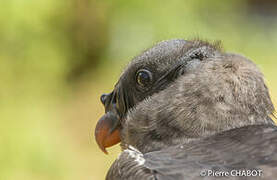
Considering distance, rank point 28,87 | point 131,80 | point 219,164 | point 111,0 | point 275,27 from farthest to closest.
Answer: point 275,27, point 111,0, point 28,87, point 131,80, point 219,164

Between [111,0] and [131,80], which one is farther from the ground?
[111,0]

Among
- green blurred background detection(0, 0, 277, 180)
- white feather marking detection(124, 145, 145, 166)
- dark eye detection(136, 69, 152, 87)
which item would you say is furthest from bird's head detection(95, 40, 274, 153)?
green blurred background detection(0, 0, 277, 180)

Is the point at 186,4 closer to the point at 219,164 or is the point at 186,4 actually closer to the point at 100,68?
the point at 100,68

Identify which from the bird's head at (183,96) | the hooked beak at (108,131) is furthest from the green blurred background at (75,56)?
the bird's head at (183,96)

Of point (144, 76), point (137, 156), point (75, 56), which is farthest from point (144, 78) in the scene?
point (75, 56)

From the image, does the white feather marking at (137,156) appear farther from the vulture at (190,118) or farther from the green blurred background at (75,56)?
the green blurred background at (75,56)

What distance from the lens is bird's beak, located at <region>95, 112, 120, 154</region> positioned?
2342 millimetres

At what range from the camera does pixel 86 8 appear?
308 inches

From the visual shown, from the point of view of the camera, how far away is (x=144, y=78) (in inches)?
88.6

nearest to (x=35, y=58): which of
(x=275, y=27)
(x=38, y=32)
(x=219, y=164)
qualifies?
(x=38, y=32)

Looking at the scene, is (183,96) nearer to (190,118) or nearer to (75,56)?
(190,118)

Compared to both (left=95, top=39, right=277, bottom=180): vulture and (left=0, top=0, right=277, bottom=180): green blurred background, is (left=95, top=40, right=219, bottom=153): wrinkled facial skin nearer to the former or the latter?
→ (left=95, top=39, right=277, bottom=180): vulture

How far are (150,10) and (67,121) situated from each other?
1.75 meters

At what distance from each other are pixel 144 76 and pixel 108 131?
287 mm
